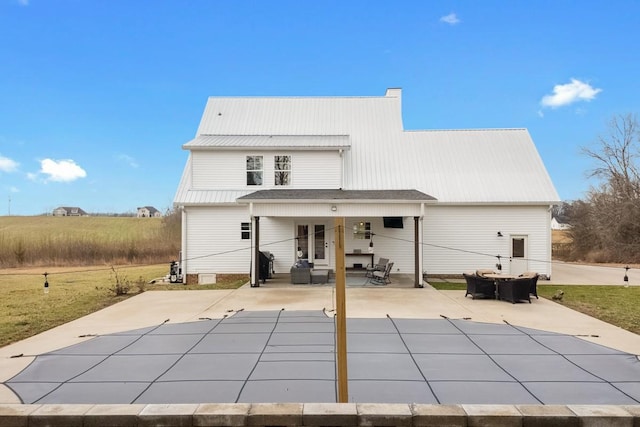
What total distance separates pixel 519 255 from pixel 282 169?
10585mm

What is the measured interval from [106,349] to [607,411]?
7.17m

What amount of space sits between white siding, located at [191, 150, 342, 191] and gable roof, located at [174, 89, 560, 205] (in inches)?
17.1

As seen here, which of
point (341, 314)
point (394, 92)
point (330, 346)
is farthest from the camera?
point (394, 92)

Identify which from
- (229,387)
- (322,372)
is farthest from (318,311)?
(229,387)

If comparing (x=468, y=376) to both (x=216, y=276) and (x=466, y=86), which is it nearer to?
(x=216, y=276)

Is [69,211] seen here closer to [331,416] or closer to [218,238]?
[218,238]

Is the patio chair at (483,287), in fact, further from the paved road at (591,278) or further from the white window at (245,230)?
the white window at (245,230)

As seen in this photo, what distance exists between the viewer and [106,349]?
23.1 feet

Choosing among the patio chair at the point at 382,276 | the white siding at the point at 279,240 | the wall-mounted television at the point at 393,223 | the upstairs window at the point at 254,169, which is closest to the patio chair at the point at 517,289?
the patio chair at the point at 382,276

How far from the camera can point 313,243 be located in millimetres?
17094

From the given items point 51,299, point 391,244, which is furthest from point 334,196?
point 51,299

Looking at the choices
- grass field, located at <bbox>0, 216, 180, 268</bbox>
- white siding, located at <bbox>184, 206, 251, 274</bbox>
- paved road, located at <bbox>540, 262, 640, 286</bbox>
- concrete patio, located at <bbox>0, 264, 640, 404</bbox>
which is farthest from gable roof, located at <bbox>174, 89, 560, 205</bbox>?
grass field, located at <bbox>0, 216, 180, 268</bbox>

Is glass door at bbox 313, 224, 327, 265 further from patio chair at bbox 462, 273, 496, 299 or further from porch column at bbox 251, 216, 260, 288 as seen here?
patio chair at bbox 462, 273, 496, 299

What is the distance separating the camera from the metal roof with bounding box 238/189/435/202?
547 inches
